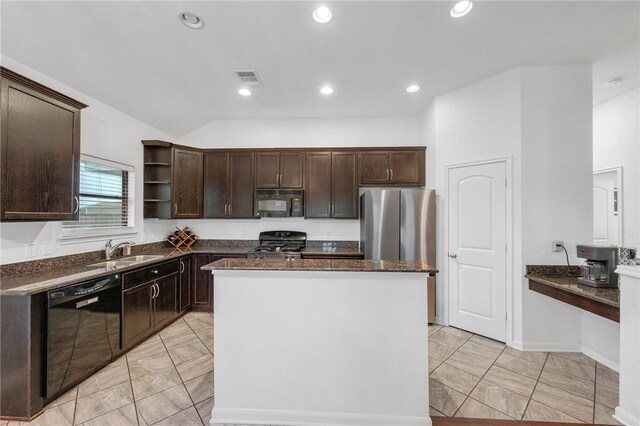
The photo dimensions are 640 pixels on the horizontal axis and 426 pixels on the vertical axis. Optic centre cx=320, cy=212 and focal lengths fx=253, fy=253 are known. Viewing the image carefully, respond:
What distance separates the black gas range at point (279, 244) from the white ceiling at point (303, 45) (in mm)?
2220

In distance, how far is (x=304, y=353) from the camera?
1.77m

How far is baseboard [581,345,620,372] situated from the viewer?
2.43 metres

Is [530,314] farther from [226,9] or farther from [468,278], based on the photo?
[226,9]

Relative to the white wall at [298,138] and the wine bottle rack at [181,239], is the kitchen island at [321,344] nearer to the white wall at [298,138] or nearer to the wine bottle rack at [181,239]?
the white wall at [298,138]

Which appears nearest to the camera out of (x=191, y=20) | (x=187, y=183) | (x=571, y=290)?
(x=191, y=20)

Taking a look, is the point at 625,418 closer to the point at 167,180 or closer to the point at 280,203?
the point at 280,203

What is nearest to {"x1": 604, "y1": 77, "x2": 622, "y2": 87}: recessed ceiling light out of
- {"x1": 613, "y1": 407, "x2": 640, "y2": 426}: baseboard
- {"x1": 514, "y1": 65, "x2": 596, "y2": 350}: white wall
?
{"x1": 514, "y1": 65, "x2": 596, "y2": 350}: white wall

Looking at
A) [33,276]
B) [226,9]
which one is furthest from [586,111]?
[33,276]

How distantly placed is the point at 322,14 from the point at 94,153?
3.10 m

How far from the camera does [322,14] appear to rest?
2.11m

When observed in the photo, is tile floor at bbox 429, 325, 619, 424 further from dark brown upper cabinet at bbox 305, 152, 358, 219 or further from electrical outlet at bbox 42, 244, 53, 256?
electrical outlet at bbox 42, 244, 53, 256

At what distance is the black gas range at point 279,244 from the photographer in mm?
3697

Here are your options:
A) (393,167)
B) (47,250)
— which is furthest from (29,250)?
(393,167)

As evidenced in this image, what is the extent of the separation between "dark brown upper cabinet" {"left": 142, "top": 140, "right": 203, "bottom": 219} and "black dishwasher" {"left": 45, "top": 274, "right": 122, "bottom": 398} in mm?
1525
